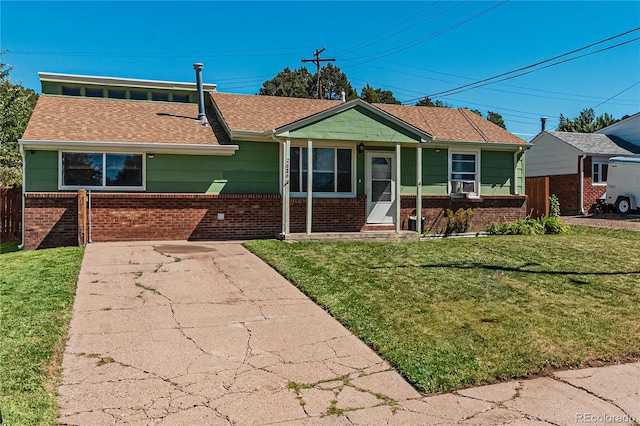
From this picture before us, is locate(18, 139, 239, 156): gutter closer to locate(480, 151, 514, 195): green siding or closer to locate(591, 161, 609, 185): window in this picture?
locate(480, 151, 514, 195): green siding

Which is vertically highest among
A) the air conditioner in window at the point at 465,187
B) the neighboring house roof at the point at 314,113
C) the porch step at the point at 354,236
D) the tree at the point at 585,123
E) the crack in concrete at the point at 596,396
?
the tree at the point at 585,123

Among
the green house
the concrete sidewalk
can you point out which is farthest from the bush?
the concrete sidewalk

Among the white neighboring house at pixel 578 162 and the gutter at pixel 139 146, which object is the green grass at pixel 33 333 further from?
the white neighboring house at pixel 578 162

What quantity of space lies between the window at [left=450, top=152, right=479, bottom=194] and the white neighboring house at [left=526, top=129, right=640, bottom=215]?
1140 cm

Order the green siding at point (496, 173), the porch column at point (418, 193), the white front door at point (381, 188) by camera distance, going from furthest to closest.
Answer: the green siding at point (496, 173)
the white front door at point (381, 188)
the porch column at point (418, 193)

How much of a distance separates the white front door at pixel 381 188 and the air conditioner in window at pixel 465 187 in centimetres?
236

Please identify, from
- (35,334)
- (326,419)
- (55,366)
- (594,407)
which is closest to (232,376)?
(326,419)

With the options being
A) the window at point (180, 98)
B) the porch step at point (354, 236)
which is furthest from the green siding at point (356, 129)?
the window at point (180, 98)

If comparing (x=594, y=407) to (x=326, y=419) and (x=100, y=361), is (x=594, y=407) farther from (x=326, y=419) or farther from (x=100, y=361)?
(x=100, y=361)

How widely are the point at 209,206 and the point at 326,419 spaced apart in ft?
32.5

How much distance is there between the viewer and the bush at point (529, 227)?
15190 millimetres

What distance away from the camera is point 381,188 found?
48.7 ft

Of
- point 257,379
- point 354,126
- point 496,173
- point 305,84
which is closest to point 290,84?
point 305,84

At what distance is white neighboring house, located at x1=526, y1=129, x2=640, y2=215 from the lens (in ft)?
81.6
